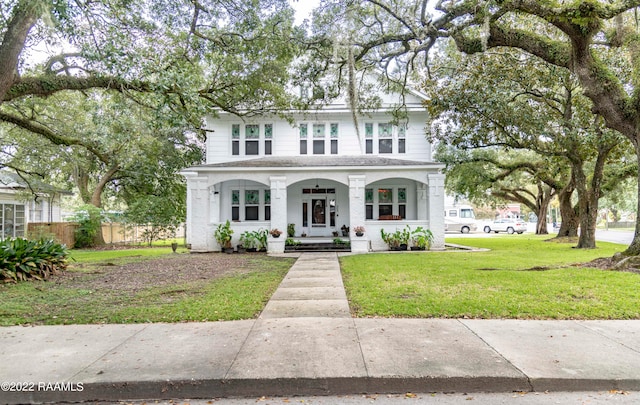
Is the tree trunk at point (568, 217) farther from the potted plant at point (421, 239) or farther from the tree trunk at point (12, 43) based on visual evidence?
the tree trunk at point (12, 43)

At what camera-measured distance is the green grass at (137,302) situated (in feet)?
17.9

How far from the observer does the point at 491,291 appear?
6.89 m

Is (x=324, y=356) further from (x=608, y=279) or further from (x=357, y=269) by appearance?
(x=608, y=279)

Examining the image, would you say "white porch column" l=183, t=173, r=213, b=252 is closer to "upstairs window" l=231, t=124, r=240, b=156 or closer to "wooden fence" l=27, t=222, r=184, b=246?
"upstairs window" l=231, t=124, r=240, b=156

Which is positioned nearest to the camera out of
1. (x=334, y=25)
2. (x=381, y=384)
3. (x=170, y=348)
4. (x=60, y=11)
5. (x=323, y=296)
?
(x=381, y=384)

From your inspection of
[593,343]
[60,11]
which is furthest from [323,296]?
[60,11]

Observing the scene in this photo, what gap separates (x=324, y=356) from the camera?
390 centimetres

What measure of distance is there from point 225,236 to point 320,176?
453cm

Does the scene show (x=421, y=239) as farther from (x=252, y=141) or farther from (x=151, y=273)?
(x=151, y=273)

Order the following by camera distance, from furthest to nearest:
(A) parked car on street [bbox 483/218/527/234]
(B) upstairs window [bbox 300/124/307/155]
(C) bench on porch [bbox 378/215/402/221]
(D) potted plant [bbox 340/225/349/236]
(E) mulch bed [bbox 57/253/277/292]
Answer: (A) parked car on street [bbox 483/218/527/234] < (D) potted plant [bbox 340/225/349/236] < (B) upstairs window [bbox 300/124/307/155] < (C) bench on porch [bbox 378/215/402/221] < (E) mulch bed [bbox 57/253/277/292]

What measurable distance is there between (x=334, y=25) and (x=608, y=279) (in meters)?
8.71

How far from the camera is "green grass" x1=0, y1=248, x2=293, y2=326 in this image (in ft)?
17.9

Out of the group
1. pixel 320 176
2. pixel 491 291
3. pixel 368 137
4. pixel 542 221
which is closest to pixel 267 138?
pixel 320 176

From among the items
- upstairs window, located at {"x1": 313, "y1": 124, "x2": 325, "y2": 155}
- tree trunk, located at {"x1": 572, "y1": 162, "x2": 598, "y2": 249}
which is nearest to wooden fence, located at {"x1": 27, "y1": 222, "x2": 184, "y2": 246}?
upstairs window, located at {"x1": 313, "y1": 124, "x2": 325, "y2": 155}
